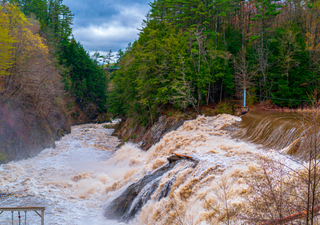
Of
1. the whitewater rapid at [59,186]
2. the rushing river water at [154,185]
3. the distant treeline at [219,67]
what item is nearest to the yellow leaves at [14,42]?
the whitewater rapid at [59,186]

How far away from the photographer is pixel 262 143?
1102cm

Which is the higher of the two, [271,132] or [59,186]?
[271,132]

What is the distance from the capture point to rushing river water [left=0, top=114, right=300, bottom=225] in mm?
6953

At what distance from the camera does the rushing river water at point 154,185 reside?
274 inches

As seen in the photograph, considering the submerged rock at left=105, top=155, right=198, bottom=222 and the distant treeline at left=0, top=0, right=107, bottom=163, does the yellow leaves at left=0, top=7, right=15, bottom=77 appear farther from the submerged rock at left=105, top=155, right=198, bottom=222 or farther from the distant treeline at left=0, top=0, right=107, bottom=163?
the submerged rock at left=105, top=155, right=198, bottom=222

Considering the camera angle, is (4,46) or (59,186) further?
(4,46)

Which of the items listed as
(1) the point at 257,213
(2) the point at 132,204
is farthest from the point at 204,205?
(2) the point at 132,204

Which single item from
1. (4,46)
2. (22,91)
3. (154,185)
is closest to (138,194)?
(154,185)

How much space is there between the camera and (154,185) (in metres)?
9.38

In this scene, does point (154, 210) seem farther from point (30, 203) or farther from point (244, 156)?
point (30, 203)

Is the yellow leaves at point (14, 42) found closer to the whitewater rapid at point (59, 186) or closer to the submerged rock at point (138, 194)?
the whitewater rapid at point (59, 186)

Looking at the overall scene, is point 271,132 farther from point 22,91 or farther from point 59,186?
point 22,91

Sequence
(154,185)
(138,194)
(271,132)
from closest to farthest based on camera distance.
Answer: (154,185)
(138,194)
(271,132)

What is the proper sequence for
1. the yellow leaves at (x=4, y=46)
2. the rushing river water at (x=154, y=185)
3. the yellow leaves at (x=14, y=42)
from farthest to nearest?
1. the yellow leaves at (x=14, y=42)
2. the yellow leaves at (x=4, y=46)
3. the rushing river water at (x=154, y=185)
